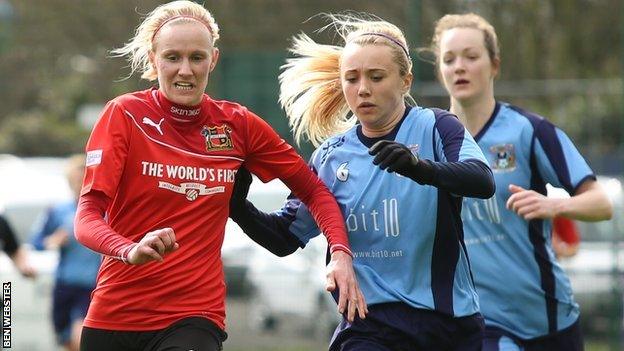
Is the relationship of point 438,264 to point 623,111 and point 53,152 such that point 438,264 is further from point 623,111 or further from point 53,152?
point 53,152

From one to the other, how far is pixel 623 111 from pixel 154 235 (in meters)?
8.05

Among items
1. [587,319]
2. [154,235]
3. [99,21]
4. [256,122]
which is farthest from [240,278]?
[154,235]

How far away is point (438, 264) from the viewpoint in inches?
190

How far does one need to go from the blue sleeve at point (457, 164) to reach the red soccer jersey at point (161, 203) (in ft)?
2.63

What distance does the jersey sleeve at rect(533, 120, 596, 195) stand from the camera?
5.83m

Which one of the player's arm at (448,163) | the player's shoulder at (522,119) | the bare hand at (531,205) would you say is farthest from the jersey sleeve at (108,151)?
the player's shoulder at (522,119)

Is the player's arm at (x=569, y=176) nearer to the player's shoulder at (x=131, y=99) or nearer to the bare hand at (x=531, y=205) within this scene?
the bare hand at (x=531, y=205)

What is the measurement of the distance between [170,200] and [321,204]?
0.56 meters

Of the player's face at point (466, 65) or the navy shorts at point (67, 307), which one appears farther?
the navy shorts at point (67, 307)

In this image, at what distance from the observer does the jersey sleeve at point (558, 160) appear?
583cm

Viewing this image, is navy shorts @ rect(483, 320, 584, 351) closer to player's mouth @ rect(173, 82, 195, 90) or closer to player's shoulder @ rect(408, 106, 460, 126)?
player's shoulder @ rect(408, 106, 460, 126)

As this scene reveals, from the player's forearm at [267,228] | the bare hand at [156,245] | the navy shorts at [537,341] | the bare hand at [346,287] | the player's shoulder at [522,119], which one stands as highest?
the player's shoulder at [522,119]

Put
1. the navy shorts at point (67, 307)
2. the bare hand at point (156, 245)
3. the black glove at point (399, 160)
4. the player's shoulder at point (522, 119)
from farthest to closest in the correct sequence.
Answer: the navy shorts at point (67, 307) < the player's shoulder at point (522, 119) < the black glove at point (399, 160) < the bare hand at point (156, 245)

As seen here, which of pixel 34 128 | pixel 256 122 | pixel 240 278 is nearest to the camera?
pixel 256 122
